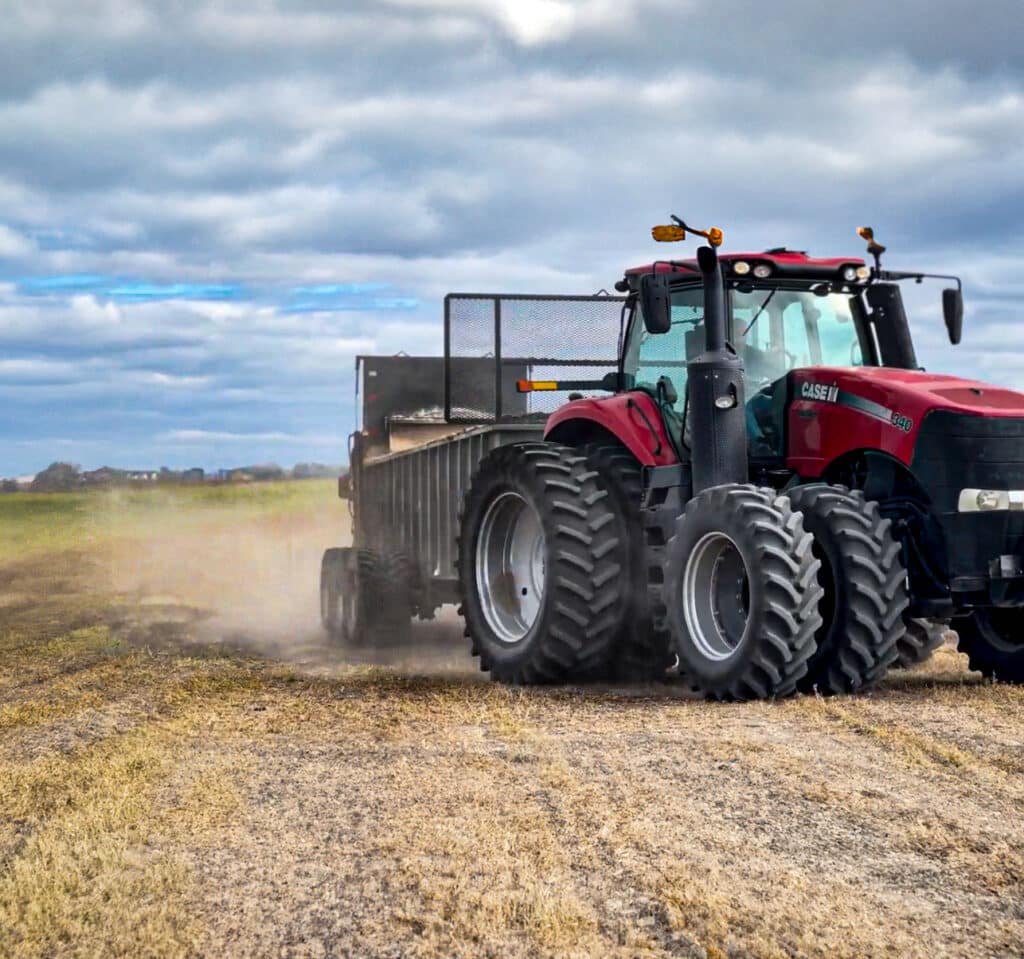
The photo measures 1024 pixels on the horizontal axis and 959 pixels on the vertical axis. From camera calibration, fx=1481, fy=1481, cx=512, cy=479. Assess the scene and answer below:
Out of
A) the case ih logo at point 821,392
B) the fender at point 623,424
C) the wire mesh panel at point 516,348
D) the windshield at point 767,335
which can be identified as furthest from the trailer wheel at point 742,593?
the wire mesh panel at point 516,348

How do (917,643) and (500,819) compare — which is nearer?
(500,819)

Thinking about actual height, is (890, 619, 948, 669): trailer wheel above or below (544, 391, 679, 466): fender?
below

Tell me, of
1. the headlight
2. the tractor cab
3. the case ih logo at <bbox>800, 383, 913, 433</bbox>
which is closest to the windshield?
the tractor cab

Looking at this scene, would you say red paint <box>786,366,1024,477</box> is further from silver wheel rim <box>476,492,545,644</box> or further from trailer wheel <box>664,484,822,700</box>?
silver wheel rim <box>476,492,545,644</box>

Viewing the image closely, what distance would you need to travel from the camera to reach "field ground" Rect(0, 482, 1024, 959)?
14.7ft

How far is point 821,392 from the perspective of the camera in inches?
354

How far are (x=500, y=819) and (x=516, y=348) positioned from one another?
7687mm

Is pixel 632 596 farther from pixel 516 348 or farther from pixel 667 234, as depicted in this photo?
pixel 516 348

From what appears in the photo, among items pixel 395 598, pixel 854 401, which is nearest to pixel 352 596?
pixel 395 598

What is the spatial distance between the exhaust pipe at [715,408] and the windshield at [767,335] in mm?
321

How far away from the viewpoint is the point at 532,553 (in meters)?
10.4

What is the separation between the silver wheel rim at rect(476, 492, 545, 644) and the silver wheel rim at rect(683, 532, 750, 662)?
1.81 m

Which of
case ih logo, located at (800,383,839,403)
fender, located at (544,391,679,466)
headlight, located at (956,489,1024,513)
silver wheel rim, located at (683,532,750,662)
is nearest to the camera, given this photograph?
headlight, located at (956,489,1024,513)

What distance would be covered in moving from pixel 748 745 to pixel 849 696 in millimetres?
1474
